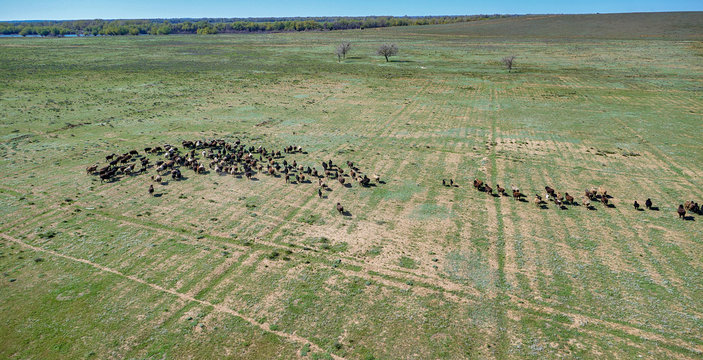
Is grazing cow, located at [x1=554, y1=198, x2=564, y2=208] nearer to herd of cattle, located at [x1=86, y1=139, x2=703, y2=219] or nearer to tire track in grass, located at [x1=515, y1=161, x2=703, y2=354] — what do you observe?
herd of cattle, located at [x1=86, y1=139, x2=703, y2=219]

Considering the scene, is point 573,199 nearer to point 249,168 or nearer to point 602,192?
point 602,192

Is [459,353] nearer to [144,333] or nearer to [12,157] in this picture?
[144,333]

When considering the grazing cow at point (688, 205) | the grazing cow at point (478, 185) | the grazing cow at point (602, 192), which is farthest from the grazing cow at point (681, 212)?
the grazing cow at point (478, 185)

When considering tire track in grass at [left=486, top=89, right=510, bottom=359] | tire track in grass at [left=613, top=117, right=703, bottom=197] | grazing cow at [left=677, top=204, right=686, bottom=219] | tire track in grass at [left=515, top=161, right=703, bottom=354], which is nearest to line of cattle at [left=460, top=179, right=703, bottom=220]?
grazing cow at [left=677, top=204, right=686, bottom=219]

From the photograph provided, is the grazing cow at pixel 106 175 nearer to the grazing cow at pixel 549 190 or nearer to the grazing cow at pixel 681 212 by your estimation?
the grazing cow at pixel 549 190

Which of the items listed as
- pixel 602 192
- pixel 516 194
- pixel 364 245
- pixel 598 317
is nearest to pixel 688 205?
pixel 602 192
